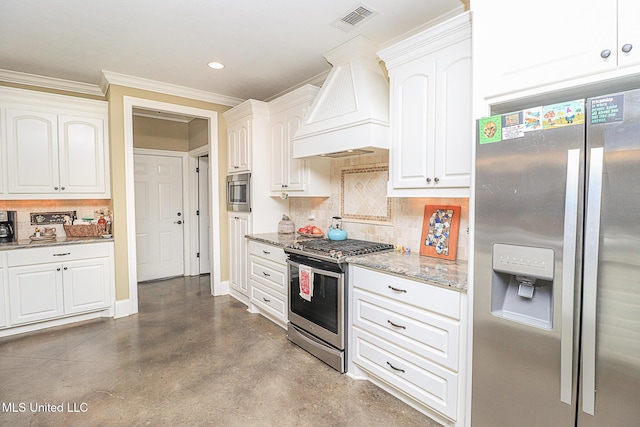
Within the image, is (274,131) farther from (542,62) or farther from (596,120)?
(596,120)

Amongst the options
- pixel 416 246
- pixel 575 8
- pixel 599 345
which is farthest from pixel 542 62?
pixel 416 246

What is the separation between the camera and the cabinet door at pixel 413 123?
7.12ft

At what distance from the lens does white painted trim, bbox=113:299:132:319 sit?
3.68m

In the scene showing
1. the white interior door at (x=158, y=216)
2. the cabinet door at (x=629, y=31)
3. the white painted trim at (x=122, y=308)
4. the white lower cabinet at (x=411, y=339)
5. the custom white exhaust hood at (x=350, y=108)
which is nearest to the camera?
the cabinet door at (x=629, y=31)

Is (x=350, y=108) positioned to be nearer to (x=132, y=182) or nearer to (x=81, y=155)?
(x=132, y=182)

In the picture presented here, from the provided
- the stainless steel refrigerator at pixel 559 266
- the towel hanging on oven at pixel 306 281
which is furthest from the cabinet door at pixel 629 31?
the towel hanging on oven at pixel 306 281

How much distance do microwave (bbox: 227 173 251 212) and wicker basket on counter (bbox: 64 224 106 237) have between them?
153cm

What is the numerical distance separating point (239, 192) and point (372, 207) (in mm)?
1866

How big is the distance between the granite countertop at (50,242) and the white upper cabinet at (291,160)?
2.06 m

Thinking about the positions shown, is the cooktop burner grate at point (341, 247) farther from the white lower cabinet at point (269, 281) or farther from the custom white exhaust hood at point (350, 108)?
the custom white exhaust hood at point (350, 108)

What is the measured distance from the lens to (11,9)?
2322 mm

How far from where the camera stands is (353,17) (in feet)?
7.95

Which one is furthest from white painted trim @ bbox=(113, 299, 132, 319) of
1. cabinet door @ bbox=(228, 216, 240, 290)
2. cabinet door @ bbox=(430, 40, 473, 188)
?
cabinet door @ bbox=(430, 40, 473, 188)

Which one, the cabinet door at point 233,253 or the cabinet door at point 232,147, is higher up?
the cabinet door at point 232,147
